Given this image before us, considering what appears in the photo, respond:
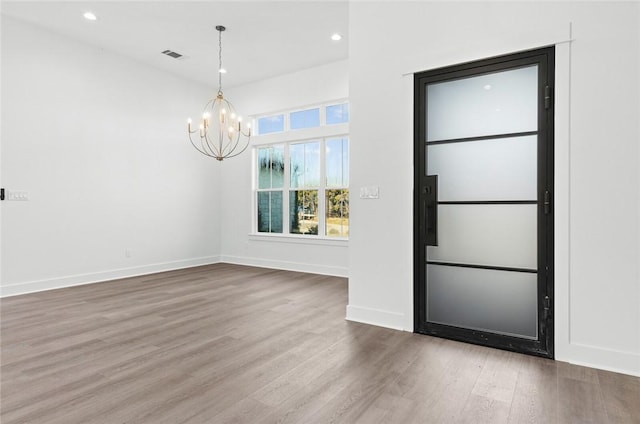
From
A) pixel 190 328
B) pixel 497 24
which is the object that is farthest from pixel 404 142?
pixel 190 328

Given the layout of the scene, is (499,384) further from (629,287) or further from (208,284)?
(208,284)

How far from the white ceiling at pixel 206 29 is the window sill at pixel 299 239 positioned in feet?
9.51

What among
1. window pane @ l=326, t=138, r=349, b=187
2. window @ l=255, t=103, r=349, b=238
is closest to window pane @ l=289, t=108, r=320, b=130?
window @ l=255, t=103, r=349, b=238

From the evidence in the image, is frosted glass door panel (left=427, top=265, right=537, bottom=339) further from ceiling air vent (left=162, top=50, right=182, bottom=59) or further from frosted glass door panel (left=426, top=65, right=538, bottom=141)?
ceiling air vent (left=162, top=50, right=182, bottom=59)

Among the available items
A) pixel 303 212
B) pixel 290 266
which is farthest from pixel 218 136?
pixel 290 266

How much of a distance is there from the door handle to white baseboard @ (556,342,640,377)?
3.81 feet

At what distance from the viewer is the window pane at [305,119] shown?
6.36m

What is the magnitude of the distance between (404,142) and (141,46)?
440 cm

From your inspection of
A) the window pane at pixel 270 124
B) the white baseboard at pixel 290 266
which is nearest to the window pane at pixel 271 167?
the window pane at pixel 270 124

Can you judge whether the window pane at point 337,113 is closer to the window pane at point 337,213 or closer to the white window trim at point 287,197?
the white window trim at point 287,197

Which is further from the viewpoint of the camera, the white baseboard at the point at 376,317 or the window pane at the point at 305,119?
the window pane at the point at 305,119

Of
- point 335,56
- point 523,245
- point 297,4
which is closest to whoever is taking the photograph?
point 523,245

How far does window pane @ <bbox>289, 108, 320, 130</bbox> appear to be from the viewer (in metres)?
6.36

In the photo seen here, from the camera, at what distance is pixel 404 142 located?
3.23 m
